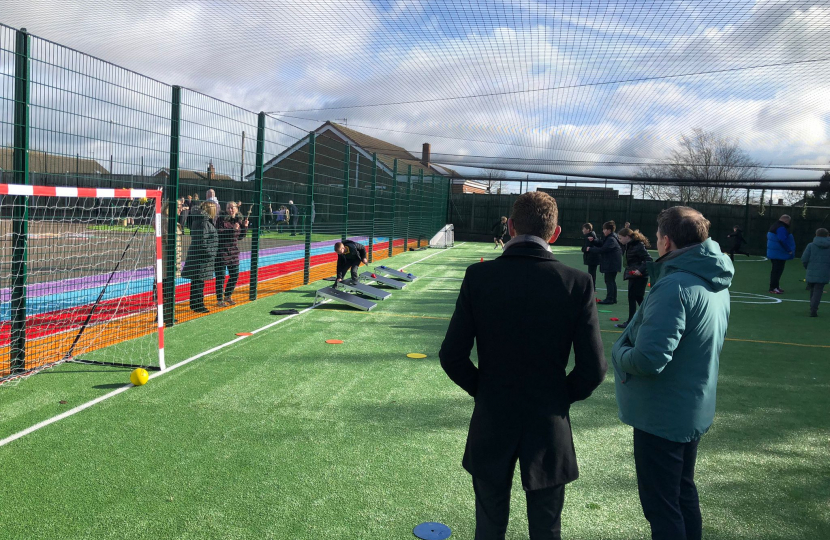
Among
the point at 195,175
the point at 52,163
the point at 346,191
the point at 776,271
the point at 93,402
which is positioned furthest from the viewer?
the point at 776,271

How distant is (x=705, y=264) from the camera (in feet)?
8.42

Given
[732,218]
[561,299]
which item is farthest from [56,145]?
[732,218]

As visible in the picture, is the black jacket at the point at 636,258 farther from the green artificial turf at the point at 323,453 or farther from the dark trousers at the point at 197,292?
the dark trousers at the point at 197,292

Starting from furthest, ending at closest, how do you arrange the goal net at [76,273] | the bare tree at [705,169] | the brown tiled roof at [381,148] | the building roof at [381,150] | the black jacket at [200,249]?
the brown tiled roof at [381,148]
the building roof at [381,150]
the bare tree at [705,169]
the black jacket at [200,249]
the goal net at [76,273]

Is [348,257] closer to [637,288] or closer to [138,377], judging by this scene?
[637,288]

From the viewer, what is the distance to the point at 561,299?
7.14 ft

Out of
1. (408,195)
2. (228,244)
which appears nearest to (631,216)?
(408,195)

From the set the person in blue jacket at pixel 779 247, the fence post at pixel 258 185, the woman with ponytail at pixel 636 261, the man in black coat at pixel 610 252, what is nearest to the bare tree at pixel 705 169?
the person in blue jacket at pixel 779 247

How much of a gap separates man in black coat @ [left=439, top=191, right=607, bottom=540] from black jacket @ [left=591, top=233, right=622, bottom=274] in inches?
363

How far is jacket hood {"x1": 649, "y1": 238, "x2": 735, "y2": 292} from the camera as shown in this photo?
2.56 m

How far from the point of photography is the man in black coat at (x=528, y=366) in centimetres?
218

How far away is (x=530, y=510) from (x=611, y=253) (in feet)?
31.1

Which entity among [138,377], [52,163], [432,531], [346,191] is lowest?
[432,531]

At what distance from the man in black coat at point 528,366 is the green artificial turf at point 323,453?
105 centimetres
